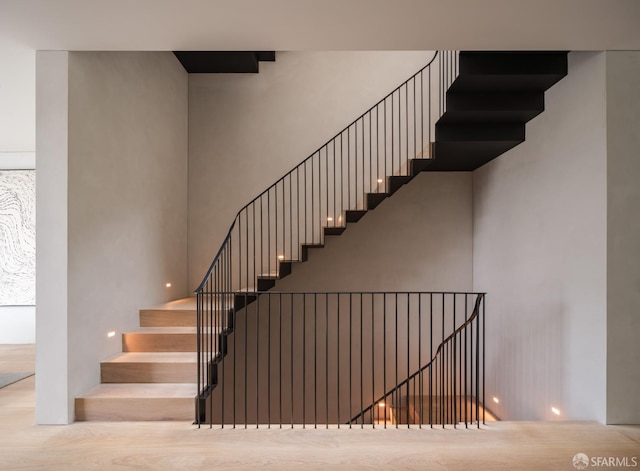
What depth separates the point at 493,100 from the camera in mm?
4449

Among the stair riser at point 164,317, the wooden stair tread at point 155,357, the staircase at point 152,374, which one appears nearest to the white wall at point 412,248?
the stair riser at point 164,317

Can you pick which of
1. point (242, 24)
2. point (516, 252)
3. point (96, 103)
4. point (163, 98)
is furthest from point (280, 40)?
point (516, 252)

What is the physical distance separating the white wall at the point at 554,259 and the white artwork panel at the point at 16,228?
290 inches

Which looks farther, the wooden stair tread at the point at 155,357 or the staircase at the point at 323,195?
the wooden stair tread at the point at 155,357

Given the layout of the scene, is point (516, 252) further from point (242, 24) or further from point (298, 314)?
point (242, 24)

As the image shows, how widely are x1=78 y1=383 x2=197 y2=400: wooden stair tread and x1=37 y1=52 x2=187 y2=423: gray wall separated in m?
0.14

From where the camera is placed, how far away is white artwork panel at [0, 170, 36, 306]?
282 inches

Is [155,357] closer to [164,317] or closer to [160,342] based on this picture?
[160,342]

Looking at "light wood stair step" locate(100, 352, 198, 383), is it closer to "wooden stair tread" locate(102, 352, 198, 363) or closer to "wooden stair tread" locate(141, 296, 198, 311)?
"wooden stair tread" locate(102, 352, 198, 363)

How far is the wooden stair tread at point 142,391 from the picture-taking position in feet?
12.5

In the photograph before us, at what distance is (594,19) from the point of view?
3.14 m

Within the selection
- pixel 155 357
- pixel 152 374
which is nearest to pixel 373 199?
pixel 155 357

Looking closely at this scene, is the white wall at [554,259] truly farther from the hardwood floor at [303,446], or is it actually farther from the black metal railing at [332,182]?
the black metal railing at [332,182]

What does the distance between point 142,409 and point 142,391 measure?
0.22 metres
